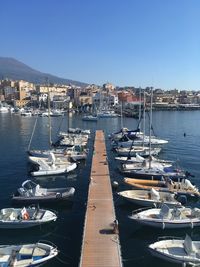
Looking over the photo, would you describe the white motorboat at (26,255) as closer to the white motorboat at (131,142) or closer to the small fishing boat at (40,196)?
the small fishing boat at (40,196)

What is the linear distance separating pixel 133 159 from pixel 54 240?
71.1 feet

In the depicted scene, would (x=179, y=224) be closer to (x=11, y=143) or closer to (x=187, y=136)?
(x=11, y=143)

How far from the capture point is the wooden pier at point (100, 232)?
1871 cm

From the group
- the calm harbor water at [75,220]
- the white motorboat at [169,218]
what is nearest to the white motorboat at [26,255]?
the calm harbor water at [75,220]

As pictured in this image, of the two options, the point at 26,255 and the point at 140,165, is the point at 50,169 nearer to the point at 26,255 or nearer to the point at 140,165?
the point at 140,165

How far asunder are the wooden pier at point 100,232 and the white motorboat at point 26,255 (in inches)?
81.7

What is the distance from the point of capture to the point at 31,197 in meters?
29.3

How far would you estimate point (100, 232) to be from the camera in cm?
2169

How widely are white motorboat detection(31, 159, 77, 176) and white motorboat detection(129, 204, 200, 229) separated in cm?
1497

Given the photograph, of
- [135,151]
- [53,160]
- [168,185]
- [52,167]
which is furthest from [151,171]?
[135,151]

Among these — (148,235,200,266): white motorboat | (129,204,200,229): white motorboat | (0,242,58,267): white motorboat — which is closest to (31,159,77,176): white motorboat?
(129,204,200,229): white motorboat

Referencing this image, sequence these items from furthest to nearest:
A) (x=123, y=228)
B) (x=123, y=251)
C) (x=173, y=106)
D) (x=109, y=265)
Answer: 1. (x=173, y=106)
2. (x=123, y=228)
3. (x=123, y=251)
4. (x=109, y=265)

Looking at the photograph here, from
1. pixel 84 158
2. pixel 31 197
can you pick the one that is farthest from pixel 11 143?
pixel 31 197

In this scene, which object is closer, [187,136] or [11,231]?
[11,231]
